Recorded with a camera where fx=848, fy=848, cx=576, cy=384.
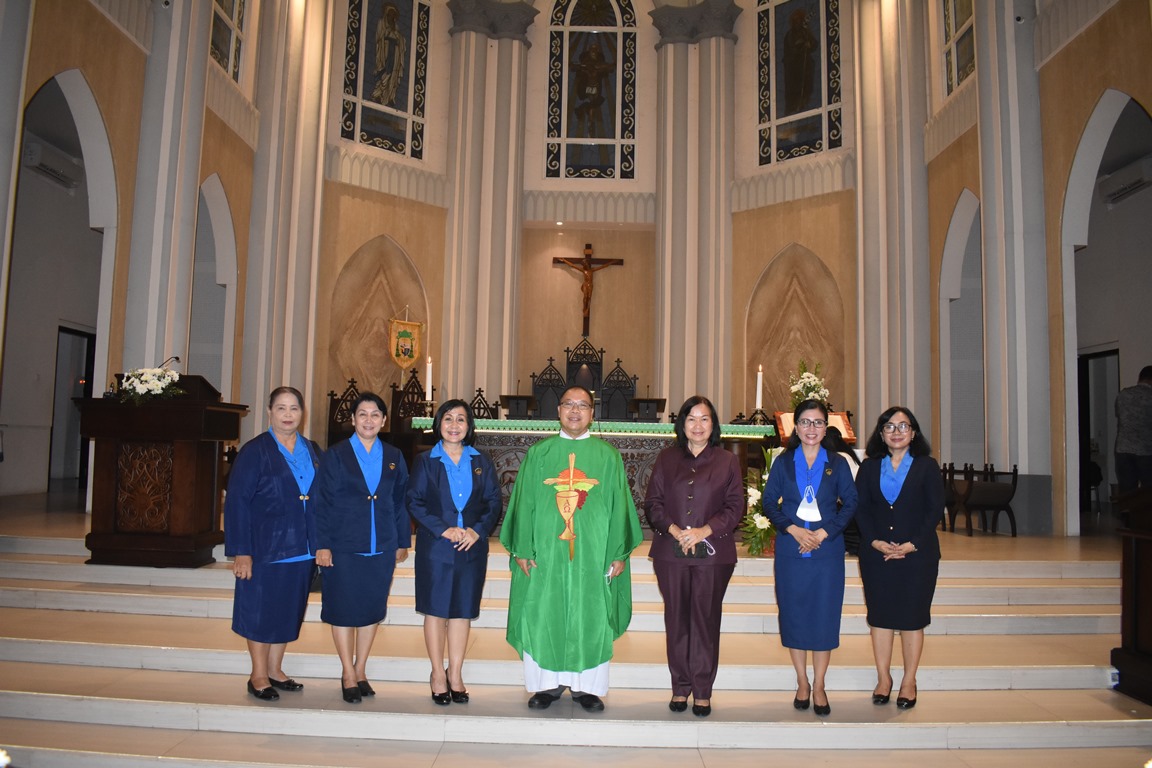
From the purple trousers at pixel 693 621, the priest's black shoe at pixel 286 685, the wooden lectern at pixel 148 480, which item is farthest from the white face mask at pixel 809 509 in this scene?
the wooden lectern at pixel 148 480

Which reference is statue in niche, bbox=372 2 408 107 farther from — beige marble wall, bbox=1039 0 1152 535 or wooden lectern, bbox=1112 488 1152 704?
wooden lectern, bbox=1112 488 1152 704

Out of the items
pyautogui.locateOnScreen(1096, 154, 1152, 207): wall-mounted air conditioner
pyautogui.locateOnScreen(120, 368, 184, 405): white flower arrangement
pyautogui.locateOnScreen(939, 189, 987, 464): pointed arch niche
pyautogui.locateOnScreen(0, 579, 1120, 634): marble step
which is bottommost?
pyautogui.locateOnScreen(0, 579, 1120, 634): marble step

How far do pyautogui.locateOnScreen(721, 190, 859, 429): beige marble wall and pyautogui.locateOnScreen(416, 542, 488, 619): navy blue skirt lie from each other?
32.3ft

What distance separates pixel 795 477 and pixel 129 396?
4.78 m

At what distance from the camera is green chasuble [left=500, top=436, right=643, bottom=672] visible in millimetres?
4102

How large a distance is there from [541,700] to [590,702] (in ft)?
0.79

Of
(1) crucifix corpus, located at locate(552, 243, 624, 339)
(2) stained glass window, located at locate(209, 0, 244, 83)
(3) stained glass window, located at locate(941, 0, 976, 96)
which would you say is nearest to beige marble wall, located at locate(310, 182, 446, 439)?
(1) crucifix corpus, located at locate(552, 243, 624, 339)

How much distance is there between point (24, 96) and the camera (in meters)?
7.15

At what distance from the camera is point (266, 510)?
4.20 m

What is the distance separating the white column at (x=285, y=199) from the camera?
11500 millimetres

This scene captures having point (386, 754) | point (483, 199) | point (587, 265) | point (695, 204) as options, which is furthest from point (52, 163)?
point (386, 754)

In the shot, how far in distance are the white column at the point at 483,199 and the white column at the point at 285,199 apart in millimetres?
2500

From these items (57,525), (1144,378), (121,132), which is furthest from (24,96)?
(1144,378)

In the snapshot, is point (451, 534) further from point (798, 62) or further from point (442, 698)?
point (798, 62)
